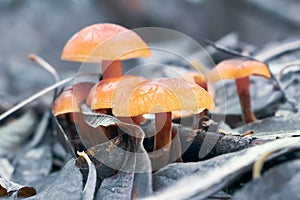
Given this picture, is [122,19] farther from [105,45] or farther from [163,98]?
[163,98]

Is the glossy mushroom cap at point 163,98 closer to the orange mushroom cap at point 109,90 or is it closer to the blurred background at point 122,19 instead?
the orange mushroom cap at point 109,90

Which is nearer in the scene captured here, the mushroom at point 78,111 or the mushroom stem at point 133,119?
the mushroom stem at point 133,119

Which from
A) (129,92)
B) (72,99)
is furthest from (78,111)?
(129,92)

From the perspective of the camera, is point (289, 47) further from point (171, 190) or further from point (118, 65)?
point (171, 190)

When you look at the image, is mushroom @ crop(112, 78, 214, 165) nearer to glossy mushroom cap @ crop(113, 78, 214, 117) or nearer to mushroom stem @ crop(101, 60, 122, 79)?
glossy mushroom cap @ crop(113, 78, 214, 117)

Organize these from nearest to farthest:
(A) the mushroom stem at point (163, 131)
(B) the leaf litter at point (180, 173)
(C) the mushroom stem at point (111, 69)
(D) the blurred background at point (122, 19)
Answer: (B) the leaf litter at point (180, 173)
(A) the mushroom stem at point (163, 131)
(C) the mushroom stem at point (111, 69)
(D) the blurred background at point (122, 19)

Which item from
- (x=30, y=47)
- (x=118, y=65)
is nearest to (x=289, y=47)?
(x=118, y=65)

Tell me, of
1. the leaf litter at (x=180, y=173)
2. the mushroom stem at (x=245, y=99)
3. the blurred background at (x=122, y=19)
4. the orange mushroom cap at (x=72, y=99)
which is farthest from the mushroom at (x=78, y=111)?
the blurred background at (x=122, y=19)
